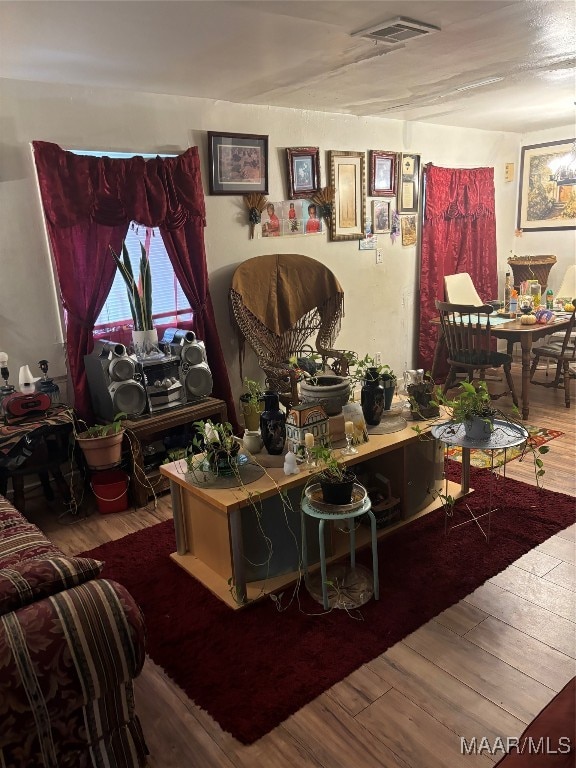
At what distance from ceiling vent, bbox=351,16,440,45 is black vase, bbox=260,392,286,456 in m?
1.66

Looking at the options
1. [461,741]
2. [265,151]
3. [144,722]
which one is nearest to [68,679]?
[144,722]

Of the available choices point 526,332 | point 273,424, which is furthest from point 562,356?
point 273,424

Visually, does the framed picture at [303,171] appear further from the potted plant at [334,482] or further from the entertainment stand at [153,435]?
the potted plant at [334,482]

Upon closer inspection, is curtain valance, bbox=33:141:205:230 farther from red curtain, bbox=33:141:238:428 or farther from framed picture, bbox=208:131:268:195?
framed picture, bbox=208:131:268:195

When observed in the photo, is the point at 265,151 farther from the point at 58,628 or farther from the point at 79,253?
the point at 58,628

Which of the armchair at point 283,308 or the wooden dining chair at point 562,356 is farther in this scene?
the wooden dining chair at point 562,356

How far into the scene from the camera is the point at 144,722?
184 centimetres

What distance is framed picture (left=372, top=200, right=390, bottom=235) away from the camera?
16.5 ft

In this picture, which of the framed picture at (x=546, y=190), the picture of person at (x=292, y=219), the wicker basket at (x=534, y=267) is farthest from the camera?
A: the framed picture at (x=546, y=190)

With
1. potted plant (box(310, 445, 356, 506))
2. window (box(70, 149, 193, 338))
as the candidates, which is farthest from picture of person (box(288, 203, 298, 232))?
potted plant (box(310, 445, 356, 506))

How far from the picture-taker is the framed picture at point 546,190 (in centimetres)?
611

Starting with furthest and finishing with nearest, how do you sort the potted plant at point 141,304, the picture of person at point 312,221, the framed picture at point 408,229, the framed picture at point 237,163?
the framed picture at point 408,229
the picture of person at point 312,221
the framed picture at point 237,163
the potted plant at point 141,304

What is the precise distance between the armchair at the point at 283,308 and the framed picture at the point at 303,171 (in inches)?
20.6

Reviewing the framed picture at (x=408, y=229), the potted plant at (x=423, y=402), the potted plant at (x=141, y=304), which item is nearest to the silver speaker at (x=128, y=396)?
the potted plant at (x=141, y=304)
